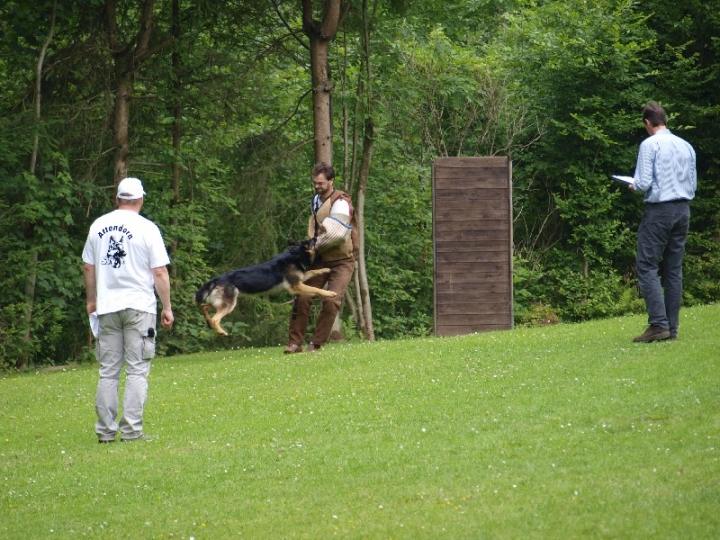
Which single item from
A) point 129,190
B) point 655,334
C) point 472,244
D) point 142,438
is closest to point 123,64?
point 472,244

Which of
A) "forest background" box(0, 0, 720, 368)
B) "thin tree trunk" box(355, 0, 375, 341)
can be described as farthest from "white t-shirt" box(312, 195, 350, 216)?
"thin tree trunk" box(355, 0, 375, 341)

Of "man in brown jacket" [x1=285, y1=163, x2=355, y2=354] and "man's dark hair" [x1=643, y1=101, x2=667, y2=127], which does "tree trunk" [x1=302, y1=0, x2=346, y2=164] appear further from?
"man's dark hair" [x1=643, y1=101, x2=667, y2=127]

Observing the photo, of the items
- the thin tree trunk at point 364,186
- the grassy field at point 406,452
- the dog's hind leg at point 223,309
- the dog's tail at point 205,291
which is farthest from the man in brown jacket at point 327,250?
the thin tree trunk at point 364,186

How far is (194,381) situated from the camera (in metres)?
12.7

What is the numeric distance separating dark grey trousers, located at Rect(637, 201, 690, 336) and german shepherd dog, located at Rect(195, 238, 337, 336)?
429 cm

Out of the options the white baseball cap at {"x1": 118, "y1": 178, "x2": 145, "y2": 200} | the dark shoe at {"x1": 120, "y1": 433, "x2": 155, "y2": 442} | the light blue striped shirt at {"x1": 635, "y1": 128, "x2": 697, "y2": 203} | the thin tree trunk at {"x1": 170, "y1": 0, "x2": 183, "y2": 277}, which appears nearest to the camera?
the white baseball cap at {"x1": 118, "y1": 178, "x2": 145, "y2": 200}

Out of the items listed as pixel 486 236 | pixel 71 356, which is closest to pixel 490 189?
pixel 486 236

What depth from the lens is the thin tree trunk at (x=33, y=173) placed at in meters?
18.1

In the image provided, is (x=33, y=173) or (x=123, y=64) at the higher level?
(x=123, y=64)

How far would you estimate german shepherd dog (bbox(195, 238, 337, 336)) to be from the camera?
1352 cm

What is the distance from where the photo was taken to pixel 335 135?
2430 cm

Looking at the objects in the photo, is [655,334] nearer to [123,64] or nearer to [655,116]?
[655,116]

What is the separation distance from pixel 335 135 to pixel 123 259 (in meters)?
16.0

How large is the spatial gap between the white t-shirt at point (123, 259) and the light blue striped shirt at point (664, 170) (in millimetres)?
5058
